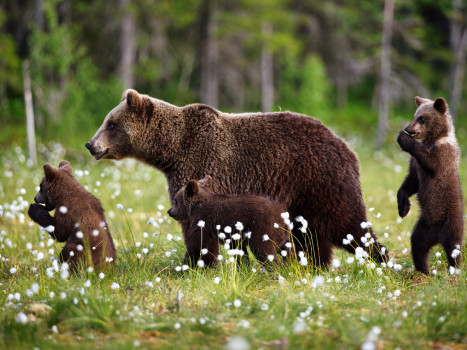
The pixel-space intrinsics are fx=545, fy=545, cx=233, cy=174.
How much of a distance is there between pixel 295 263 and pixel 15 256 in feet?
11.9

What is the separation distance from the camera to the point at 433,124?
18.0 feet

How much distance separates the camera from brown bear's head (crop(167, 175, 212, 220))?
5609 mm

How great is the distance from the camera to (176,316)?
417 cm

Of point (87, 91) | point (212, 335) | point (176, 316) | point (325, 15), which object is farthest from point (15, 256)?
point (325, 15)

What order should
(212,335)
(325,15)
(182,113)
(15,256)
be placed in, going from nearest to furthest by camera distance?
(212,335) → (182,113) → (15,256) → (325,15)

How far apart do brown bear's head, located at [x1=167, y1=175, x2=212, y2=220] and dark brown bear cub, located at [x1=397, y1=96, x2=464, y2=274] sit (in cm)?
202

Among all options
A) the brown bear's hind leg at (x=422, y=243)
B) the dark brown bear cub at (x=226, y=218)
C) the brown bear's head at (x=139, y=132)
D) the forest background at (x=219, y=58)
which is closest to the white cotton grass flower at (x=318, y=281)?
the dark brown bear cub at (x=226, y=218)

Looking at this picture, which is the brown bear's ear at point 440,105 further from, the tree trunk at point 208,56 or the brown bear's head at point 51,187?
the tree trunk at point 208,56

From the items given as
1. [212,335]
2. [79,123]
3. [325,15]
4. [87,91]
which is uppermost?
[325,15]

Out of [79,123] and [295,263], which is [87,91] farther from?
[295,263]

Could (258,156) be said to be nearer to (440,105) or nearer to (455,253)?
(440,105)

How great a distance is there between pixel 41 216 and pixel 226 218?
1.89 meters

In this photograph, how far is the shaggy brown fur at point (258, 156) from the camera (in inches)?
226

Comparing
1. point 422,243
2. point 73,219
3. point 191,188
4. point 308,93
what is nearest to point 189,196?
point 191,188
